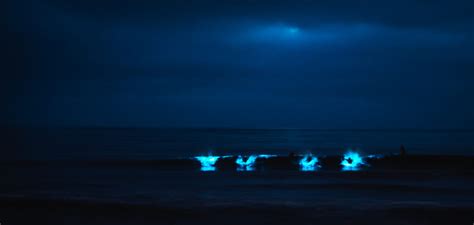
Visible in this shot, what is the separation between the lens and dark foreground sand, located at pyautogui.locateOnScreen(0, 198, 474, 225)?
10.2m

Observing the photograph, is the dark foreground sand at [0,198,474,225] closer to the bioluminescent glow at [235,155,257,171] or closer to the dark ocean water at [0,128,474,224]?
the dark ocean water at [0,128,474,224]

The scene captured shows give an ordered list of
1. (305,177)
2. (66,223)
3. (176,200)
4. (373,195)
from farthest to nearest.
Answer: (305,177) → (373,195) → (176,200) → (66,223)

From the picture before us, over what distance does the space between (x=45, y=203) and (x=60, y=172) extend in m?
13.7

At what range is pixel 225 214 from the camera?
11.1 metres

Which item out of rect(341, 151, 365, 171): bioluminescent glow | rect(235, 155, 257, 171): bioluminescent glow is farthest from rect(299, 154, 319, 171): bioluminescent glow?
rect(235, 155, 257, 171): bioluminescent glow

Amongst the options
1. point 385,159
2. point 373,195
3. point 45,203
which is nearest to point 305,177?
point 373,195

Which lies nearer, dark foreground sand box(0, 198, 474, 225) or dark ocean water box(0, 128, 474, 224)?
dark foreground sand box(0, 198, 474, 225)

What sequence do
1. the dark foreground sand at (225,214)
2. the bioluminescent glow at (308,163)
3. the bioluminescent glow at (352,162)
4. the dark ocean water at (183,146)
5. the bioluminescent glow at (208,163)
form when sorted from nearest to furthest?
the dark foreground sand at (225,214), the bioluminescent glow at (208,163), the bioluminescent glow at (308,163), the bioluminescent glow at (352,162), the dark ocean water at (183,146)

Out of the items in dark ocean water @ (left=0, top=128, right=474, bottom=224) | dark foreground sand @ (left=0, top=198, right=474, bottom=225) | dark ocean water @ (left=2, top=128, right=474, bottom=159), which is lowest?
dark foreground sand @ (left=0, top=198, right=474, bottom=225)

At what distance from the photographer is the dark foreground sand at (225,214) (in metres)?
10.2

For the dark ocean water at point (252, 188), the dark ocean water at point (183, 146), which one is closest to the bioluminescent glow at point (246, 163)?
the dark ocean water at point (252, 188)

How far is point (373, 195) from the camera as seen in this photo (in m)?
16.2

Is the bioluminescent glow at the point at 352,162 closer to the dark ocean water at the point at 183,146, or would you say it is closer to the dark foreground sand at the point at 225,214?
the dark foreground sand at the point at 225,214

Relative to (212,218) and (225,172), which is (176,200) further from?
(225,172)
